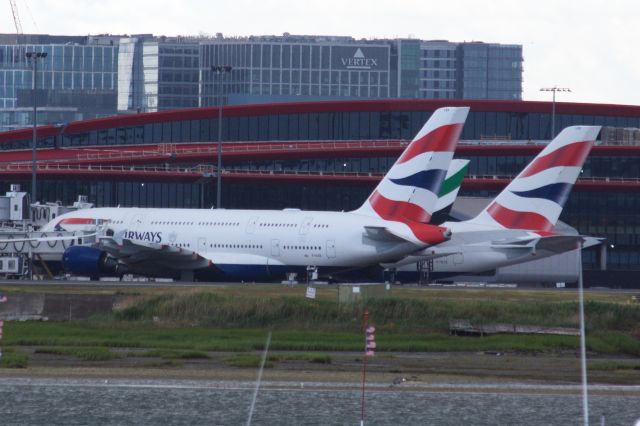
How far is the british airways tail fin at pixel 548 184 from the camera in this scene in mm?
79250

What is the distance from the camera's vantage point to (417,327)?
5875 centimetres

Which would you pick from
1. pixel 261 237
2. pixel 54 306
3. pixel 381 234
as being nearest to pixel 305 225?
pixel 261 237

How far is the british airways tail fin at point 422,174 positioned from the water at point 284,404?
3556 cm

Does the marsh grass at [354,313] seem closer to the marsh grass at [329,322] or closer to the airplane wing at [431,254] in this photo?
→ the marsh grass at [329,322]

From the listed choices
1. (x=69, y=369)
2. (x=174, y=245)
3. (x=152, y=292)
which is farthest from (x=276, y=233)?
(x=69, y=369)

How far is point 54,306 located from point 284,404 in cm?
2221

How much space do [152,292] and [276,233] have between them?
15.5 m

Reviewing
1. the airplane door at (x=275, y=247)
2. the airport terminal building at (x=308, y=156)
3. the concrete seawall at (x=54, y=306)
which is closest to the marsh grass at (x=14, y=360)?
the concrete seawall at (x=54, y=306)

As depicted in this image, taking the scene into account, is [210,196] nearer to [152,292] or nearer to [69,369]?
[152,292]

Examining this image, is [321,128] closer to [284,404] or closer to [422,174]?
[422,174]

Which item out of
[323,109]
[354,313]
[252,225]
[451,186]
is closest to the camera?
[354,313]

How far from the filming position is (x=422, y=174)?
262ft

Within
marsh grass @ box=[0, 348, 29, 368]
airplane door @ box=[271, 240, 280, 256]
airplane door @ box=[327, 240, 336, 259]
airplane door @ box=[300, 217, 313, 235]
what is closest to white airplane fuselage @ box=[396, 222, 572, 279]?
airplane door @ box=[327, 240, 336, 259]

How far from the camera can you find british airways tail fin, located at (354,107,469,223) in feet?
262
